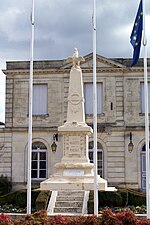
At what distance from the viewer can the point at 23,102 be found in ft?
102

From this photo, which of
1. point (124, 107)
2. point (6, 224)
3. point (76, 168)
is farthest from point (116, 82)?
point (6, 224)

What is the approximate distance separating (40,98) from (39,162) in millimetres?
4174

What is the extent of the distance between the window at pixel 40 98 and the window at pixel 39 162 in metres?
2.22

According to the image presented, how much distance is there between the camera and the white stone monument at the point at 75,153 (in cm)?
1880

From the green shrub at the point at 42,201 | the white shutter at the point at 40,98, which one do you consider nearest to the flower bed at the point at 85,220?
the green shrub at the point at 42,201

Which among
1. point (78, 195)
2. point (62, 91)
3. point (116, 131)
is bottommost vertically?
point (78, 195)

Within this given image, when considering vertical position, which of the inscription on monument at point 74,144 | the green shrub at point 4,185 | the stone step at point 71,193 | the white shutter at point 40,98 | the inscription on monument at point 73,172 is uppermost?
the white shutter at point 40,98

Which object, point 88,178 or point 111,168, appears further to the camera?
point 111,168

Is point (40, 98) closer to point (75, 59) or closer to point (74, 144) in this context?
point (75, 59)

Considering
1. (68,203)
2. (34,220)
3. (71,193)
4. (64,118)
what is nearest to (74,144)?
(71,193)

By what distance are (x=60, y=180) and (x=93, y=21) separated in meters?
6.55

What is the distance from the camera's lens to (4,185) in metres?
29.4

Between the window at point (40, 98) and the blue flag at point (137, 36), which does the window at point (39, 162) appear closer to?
the window at point (40, 98)

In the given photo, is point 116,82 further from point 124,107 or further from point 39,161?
point 39,161
